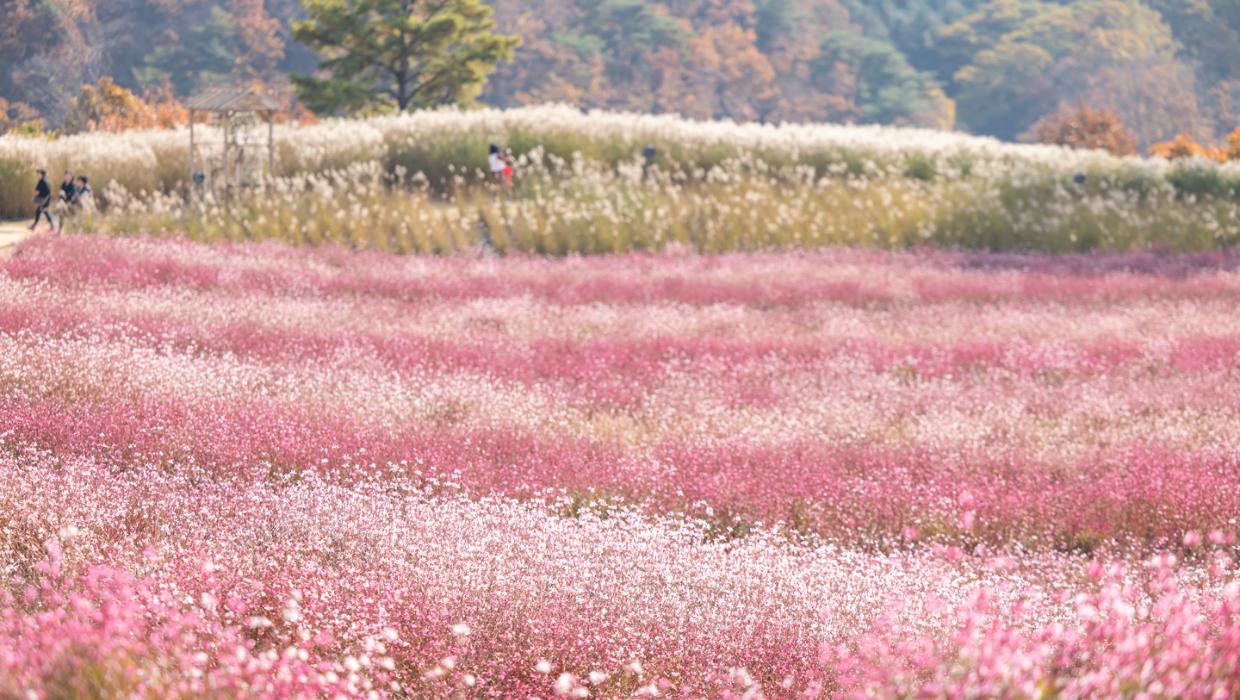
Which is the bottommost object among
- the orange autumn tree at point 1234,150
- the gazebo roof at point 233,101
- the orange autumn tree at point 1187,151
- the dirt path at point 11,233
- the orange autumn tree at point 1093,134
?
the orange autumn tree at point 1093,134

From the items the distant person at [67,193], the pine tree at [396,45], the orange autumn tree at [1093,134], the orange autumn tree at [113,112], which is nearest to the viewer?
the distant person at [67,193]

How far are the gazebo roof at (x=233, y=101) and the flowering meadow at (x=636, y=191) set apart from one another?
4.16 feet

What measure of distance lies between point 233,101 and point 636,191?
19.9 feet

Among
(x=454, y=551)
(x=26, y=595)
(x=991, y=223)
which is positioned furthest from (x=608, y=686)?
(x=991, y=223)

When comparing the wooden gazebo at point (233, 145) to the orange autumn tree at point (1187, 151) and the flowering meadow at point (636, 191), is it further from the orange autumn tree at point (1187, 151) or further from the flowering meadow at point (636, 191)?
the orange autumn tree at point (1187, 151)

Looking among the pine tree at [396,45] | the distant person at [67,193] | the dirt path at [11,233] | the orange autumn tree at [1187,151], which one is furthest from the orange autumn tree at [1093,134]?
the dirt path at [11,233]

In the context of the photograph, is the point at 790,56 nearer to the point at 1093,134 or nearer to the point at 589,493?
the point at 1093,134

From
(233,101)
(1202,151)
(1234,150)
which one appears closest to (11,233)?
(233,101)

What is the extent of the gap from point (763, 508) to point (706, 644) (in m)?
2.03

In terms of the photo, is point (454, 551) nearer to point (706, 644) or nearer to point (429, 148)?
point (706, 644)

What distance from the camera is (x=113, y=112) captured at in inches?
1268

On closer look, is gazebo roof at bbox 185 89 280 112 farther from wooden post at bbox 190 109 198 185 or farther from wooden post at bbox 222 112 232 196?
wooden post at bbox 222 112 232 196

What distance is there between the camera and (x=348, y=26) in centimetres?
2916

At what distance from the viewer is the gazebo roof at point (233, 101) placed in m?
18.6
